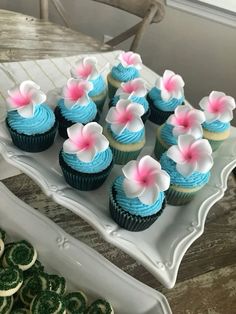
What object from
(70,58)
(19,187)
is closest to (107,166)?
(19,187)

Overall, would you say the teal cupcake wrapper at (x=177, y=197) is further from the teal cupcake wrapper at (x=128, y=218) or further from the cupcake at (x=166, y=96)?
the cupcake at (x=166, y=96)

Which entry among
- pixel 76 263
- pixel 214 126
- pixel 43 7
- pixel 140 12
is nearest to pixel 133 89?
pixel 214 126

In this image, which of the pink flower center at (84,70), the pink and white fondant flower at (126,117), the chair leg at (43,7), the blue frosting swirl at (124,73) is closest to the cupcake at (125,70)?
the blue frosting swirl at (124,73)

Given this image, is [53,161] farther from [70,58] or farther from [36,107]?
[70,58]

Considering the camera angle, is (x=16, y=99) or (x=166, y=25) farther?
(x=166, y=25)

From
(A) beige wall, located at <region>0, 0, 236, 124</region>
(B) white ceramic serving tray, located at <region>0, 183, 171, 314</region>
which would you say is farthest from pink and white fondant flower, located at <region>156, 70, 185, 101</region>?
(A) beige wall, located at <region>0, 0, 236, 124</region>

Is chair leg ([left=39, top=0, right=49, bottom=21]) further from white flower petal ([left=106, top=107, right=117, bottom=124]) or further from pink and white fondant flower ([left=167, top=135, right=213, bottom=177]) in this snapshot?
pink and white fondant flower ([left=167, top=135, right=213, bottom=177])

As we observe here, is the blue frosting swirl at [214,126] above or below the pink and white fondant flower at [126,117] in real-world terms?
below
